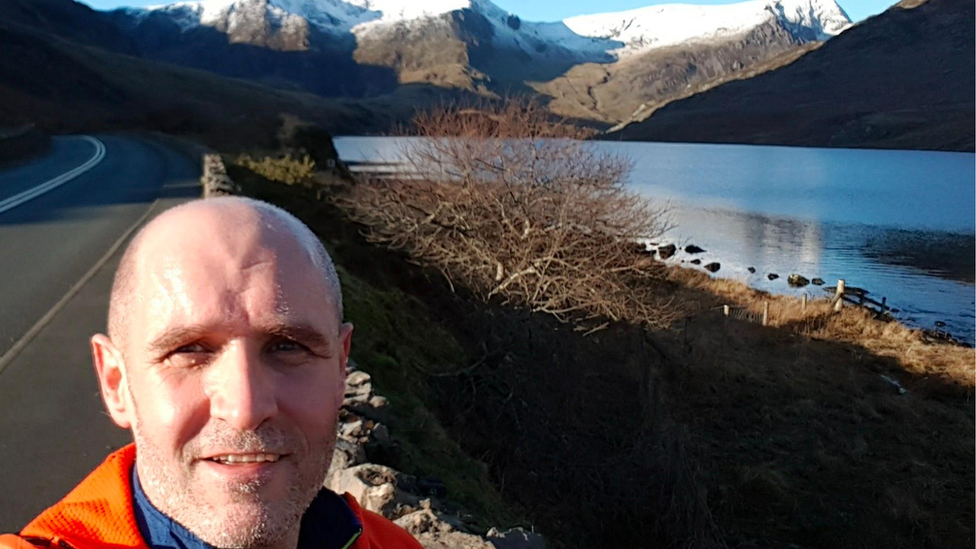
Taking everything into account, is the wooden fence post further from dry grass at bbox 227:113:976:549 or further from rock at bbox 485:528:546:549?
rock at bbox 485:528:546:549

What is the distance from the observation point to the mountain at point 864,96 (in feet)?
392

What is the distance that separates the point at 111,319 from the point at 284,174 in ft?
74.8

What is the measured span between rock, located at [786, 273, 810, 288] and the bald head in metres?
28.4

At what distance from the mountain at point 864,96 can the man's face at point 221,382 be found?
113m

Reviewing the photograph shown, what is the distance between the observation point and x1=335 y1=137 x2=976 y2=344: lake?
1087 inches

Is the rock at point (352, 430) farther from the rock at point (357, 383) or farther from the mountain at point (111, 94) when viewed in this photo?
the mountain at point (111, 94)

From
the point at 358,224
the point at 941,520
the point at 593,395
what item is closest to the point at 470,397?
the point at 593,395

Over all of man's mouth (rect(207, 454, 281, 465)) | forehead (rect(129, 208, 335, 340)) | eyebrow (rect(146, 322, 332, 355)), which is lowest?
man's mouth (rect(207, 454, 281, 465))

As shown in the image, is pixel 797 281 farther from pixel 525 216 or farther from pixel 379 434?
pixel 379 434

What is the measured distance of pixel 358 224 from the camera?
2027cm

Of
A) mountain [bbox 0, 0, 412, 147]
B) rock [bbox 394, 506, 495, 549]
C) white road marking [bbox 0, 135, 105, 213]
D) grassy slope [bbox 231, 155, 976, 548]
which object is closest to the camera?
rock [bbox 394, 506, 495, 549]

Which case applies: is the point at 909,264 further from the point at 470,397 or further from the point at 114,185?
the point at 114,185

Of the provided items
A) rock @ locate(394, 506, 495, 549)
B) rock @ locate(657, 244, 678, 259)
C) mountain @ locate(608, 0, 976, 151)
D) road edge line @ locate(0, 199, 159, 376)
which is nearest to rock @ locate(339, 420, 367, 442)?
rock @ locate(394, 506, 495, 549)

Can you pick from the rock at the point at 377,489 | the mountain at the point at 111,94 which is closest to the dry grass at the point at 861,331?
the rock at the point at 377,489
